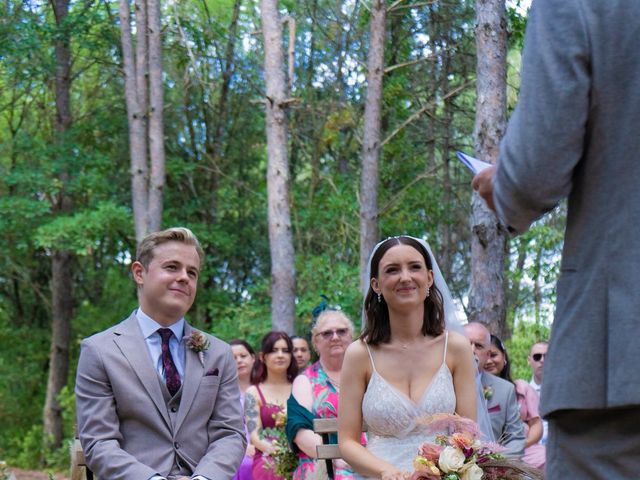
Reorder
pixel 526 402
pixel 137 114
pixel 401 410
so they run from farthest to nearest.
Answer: pixel 137 114
pixel 526 402
pixel 401 410

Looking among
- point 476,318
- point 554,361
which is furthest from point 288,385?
point 554,361

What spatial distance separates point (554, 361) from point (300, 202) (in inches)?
808

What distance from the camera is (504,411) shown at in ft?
23.8

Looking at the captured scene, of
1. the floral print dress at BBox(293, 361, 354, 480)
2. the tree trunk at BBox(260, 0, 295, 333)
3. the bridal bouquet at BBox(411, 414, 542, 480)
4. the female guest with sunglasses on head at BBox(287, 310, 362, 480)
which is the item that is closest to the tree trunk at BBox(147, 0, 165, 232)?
the tree trunk at BBox(260, 0, 295, 333)

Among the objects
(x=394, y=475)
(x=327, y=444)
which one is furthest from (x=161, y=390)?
(x=394, y=475)

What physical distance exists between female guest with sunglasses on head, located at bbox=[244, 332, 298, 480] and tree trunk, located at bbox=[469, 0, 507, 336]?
87.0 inches

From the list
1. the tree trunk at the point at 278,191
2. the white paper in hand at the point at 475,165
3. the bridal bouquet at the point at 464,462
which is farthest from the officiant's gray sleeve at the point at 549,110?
the tree trunk at the point at 278,191

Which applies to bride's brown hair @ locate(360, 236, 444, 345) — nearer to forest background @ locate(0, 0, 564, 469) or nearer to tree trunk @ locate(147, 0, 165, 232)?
forest background @ locate(0, 0, 564, 469)

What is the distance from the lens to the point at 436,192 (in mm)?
21625

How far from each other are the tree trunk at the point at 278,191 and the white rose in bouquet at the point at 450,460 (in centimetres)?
1118

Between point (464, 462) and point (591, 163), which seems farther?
point (464, 462)

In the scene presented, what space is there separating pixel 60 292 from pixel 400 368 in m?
21.3

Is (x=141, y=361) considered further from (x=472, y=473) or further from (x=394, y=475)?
(x=472, y=473)

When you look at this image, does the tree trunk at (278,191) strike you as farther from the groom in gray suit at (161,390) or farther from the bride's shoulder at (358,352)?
the bride's shoulder at (358,352)
